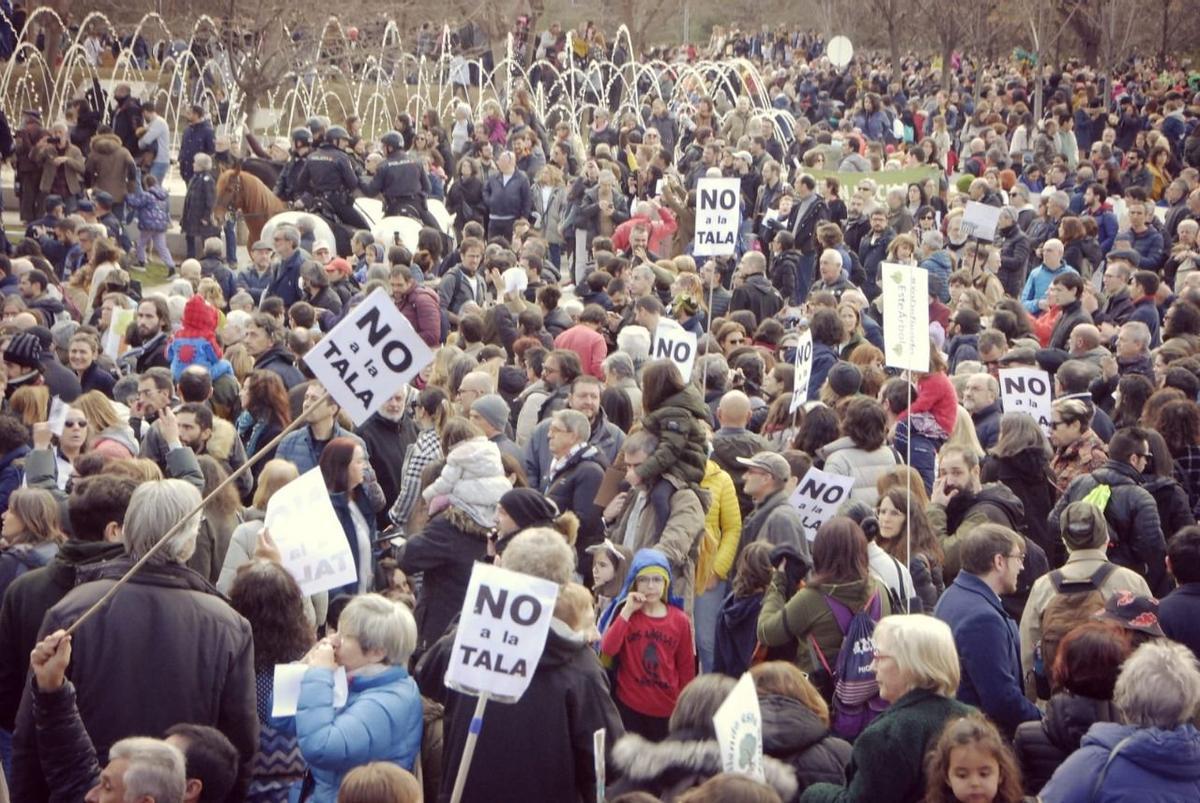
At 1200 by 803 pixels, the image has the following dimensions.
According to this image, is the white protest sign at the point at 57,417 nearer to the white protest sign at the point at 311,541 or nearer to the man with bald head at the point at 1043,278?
the white protest sign at the point at 311,541

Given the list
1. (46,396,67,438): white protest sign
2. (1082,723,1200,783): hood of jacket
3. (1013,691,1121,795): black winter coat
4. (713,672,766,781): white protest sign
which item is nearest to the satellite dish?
(46,396,67,438): white protest sign

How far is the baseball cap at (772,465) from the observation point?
313 inches

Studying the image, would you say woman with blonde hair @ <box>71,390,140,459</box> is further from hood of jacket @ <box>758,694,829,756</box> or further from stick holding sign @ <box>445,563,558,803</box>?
hood of jacket @ <box>758,694,829,756</box>

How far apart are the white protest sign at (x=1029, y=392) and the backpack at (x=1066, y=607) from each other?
11.0ft

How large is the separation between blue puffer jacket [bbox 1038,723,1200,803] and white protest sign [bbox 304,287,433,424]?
3065mm

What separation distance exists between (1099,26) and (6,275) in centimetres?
3048

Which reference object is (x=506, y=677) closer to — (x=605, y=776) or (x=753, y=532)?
(x=605, y=776)

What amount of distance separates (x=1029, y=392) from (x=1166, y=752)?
5545 millimetres

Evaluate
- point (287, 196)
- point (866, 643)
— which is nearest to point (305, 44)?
point (287, 196)

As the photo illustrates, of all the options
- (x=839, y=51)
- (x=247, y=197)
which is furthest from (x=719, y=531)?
(x=839, y=51)

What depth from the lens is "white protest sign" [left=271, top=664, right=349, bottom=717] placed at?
548 cm

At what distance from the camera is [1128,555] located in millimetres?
8250

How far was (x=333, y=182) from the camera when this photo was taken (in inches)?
774

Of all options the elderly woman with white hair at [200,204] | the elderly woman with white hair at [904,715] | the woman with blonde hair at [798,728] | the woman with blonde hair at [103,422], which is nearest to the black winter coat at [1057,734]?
the elderly woman with white hair at [904,715]
